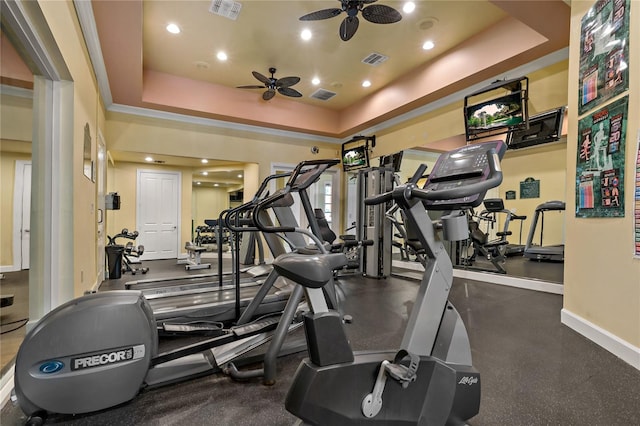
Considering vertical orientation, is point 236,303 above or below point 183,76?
below

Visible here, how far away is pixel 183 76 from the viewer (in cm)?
549

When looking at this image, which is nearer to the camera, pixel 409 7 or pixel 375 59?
pixel 409 7

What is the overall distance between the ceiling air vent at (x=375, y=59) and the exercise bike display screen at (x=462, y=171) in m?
3.74

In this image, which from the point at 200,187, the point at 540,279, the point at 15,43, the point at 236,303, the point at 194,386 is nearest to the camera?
the point at 194,386

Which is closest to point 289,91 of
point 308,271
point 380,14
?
point 380,14

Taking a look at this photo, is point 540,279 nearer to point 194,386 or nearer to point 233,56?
point 194,386

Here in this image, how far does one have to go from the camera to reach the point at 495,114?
4.25m

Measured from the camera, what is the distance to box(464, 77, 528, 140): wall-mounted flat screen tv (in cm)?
396

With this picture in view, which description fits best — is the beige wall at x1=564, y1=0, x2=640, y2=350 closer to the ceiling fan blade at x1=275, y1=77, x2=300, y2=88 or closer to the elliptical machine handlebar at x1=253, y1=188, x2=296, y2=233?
the elliptical machine handlebar at x1=253, y1=188, x2=296, y2=233

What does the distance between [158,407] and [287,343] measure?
0.95 metres

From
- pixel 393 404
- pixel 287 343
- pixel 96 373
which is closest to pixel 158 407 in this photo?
pixel 96 373

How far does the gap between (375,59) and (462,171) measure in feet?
13.4

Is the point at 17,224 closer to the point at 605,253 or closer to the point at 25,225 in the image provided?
the point at 25,225

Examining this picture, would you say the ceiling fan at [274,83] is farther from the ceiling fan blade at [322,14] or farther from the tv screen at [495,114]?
the tv screen at [495,114]
